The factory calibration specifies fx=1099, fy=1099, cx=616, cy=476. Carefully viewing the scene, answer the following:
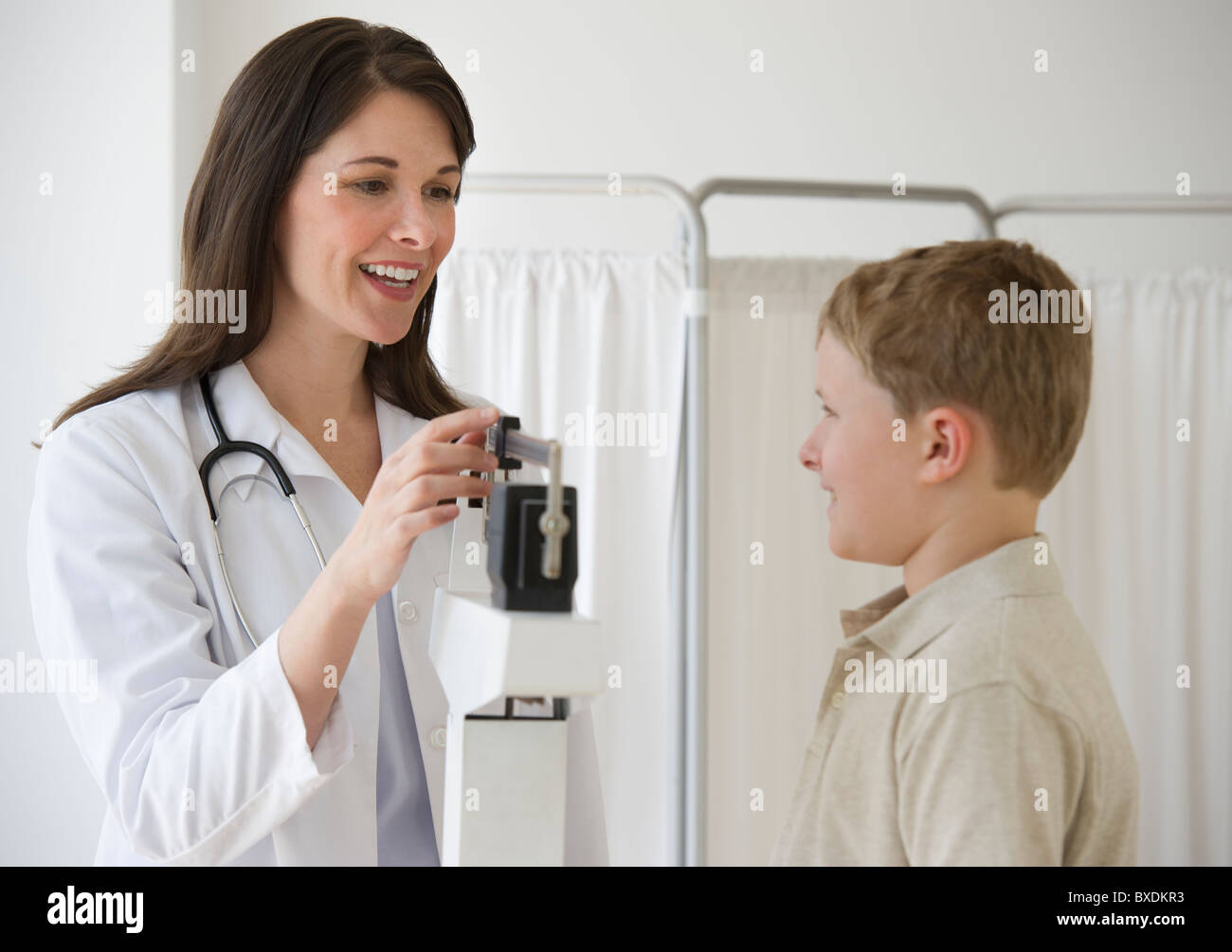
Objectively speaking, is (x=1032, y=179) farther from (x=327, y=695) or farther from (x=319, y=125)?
(x=327, y=695)

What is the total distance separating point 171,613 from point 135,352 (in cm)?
158

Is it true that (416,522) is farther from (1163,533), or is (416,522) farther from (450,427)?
(1163,533)

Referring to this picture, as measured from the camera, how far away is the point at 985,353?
930 millimetres

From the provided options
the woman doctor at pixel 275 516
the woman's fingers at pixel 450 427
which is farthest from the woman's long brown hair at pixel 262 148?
the woman's fingers at pixel 450 427

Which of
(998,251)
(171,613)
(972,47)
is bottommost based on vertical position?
(171,613)

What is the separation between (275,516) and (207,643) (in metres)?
0.16

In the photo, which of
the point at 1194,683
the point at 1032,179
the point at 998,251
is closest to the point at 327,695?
the point at 998,251

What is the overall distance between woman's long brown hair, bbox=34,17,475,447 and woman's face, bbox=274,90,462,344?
0.9 inches

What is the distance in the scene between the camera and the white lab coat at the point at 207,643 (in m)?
0.91

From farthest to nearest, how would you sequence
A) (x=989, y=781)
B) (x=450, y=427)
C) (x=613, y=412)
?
(x=613, y=412) < (x=450, y=427) < (x=989, y=781)

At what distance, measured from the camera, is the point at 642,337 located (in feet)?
7.63

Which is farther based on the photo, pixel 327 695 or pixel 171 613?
pixel 171 613

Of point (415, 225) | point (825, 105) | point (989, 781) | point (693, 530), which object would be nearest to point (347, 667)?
point (415, 225)

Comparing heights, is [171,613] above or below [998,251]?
below
